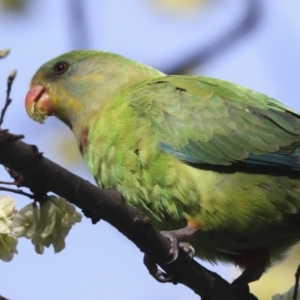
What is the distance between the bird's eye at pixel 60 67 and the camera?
441 cm

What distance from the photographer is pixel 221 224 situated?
3424 mm

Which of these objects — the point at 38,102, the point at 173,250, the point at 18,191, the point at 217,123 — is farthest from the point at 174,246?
the point at 38,102

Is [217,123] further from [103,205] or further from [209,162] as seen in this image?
[103,205]

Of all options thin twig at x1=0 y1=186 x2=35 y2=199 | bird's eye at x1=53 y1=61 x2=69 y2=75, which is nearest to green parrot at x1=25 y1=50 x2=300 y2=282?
bird's eye at x1=53 y1=61 x2=69 y2=75

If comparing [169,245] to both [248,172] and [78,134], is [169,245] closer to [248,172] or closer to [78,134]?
[248,172]

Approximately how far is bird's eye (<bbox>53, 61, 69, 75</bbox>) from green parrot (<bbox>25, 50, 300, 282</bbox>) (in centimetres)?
40

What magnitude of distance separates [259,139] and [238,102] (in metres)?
0.29

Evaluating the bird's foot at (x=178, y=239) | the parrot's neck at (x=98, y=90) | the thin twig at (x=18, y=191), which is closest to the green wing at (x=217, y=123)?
the parrot's neck at (x=98, y=90)

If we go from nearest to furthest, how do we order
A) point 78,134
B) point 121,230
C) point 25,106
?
point 121,230 → point 78,134 → point 25,106

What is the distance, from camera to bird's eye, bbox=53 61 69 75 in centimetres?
441

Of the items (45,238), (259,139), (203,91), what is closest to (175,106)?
(203,91)

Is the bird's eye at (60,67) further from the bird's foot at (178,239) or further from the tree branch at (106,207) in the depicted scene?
the tree branch at (106,207)

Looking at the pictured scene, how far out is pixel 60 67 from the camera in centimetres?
443

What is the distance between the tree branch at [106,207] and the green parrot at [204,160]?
248mm
